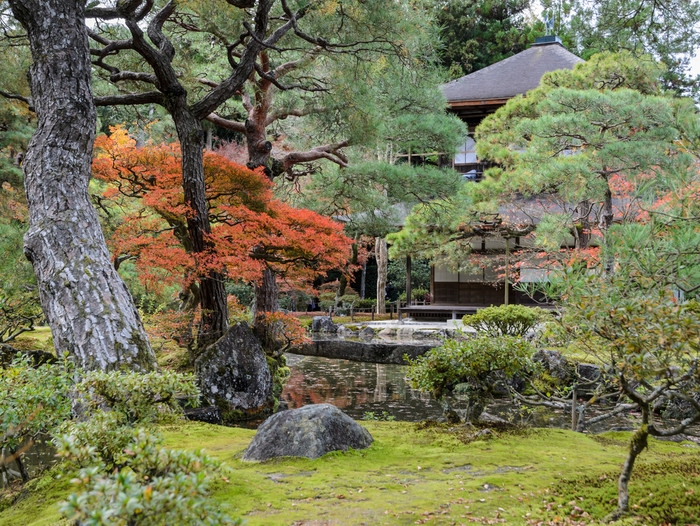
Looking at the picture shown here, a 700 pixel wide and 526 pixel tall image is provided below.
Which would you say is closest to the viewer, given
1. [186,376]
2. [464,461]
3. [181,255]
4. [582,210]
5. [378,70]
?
[186,376]

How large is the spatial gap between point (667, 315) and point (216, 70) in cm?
1049

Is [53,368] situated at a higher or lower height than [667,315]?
lower

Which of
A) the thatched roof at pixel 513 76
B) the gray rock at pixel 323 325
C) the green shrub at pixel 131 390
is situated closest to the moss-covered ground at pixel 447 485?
the green shrub at pixel 131 390

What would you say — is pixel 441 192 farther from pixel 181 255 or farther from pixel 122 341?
pixel 122 341

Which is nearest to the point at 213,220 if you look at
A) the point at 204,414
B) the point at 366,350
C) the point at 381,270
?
the point at 204,414

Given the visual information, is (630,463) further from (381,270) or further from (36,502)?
(381,270)

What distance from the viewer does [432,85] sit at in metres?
11.6

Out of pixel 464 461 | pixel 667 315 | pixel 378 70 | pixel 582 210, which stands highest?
pixel 378 70

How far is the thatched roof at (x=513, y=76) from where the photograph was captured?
61.6 ft

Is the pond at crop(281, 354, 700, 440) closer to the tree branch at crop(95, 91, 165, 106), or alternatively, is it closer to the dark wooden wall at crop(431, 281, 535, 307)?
the tree branch at crop(95, 91, 165, 106)

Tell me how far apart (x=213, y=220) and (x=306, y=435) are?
4.98 metres

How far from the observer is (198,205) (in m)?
6.99

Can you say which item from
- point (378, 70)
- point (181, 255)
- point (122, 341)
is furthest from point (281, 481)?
point (378, 70)

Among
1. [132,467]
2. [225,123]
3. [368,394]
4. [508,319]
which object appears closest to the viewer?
[132,467]
